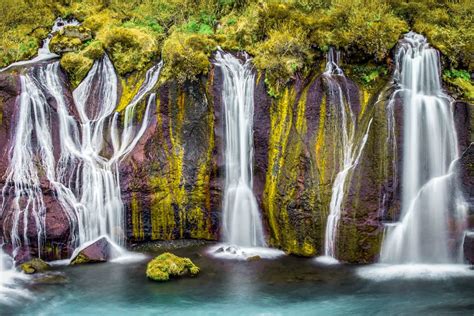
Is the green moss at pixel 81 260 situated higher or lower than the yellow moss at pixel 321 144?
lower

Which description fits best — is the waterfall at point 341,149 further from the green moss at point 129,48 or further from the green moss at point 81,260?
the green moss at point 81,260

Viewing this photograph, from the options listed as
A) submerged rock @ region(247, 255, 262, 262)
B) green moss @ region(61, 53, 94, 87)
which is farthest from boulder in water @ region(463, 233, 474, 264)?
green moss @ region(61, 53, 94, 87)

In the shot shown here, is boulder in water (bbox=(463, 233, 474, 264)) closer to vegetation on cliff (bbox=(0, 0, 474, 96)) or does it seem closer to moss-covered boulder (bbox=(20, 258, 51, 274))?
vegetation on cliff (bbox=(0, 0, 474, 96))

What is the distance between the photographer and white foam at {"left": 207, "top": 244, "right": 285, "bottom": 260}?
14.7 m

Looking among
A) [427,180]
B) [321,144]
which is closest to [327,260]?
[321,144]

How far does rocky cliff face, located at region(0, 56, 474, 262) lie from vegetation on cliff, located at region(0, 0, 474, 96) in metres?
0.69

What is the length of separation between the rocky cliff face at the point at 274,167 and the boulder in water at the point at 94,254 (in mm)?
506

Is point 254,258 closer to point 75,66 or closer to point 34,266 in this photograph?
point 34,266

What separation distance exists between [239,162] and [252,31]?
13.5 ft

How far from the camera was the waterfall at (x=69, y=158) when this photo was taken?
15031 millimetres

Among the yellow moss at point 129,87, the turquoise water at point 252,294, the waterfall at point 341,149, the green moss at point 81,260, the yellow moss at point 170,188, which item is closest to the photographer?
the turquoise water at point 252,294

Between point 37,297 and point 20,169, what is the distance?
428cm

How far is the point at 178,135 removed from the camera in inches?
630

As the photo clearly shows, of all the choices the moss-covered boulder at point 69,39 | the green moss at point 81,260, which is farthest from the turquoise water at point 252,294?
the moss-covered boulder at point 69,39
